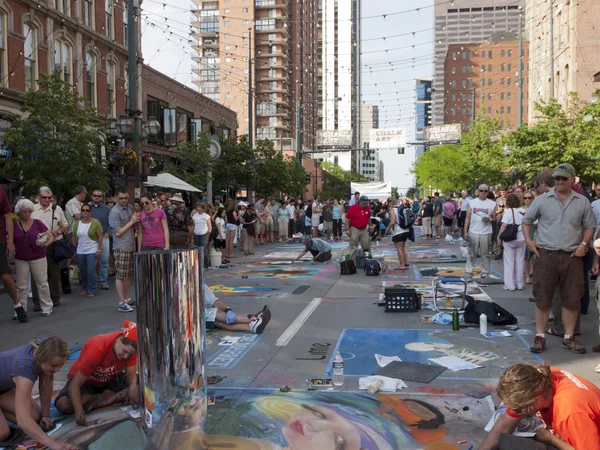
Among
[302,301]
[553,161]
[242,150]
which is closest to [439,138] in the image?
[242,150]

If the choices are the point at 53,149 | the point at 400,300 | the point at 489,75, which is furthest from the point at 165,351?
the point at 489,75

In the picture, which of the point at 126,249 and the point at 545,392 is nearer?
the point at 545,392

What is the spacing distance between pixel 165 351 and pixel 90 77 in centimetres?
2591

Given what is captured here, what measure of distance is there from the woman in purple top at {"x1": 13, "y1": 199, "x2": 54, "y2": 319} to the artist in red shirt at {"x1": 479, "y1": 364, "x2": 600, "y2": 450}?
7.97m

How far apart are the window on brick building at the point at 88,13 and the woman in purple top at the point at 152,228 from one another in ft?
66.9

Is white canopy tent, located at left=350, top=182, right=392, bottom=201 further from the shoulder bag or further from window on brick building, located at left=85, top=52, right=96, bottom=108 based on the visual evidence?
the shoulder bag

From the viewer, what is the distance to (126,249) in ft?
33.1

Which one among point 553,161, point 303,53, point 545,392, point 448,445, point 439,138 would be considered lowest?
point 448,445

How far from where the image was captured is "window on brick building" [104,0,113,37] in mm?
29031

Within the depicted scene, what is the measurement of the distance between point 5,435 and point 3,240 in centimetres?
504

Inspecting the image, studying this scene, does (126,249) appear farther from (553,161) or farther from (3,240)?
(553,161)

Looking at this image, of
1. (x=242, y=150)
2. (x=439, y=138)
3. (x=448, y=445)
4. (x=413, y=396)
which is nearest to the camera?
(x=448, y=445)

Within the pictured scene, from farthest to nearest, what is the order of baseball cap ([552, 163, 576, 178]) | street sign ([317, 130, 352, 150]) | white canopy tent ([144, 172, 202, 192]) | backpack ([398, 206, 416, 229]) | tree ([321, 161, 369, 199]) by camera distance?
tree ([321, 161, 369, 199])
street sign ([317, 130, 352, 150])
white canopy tent ([144, 172, 202, 192])
backpack ([398, 206, 416, 229])
baseball cap ([552, 163, 576, 178])

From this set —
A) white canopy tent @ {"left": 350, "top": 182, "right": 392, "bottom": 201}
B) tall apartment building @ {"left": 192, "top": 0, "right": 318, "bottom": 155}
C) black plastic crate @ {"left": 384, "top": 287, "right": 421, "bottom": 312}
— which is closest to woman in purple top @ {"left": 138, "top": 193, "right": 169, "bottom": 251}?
black plastic crate @ {"left": 384, "top": 287, "right": 421, "bottom": 312}
